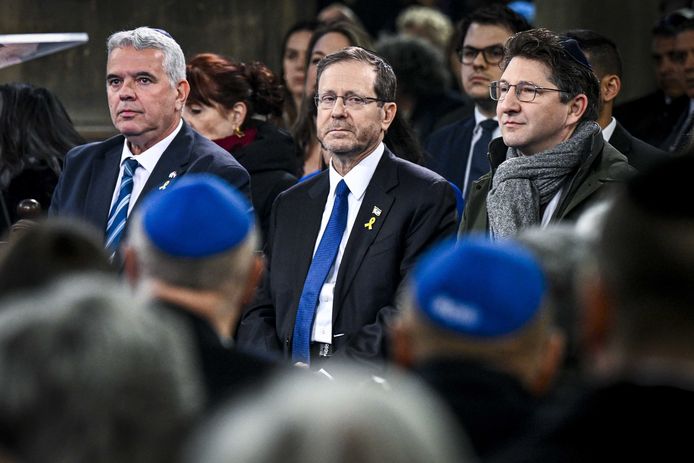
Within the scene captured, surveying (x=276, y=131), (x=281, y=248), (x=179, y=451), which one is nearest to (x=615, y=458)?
(x=179, y=451)

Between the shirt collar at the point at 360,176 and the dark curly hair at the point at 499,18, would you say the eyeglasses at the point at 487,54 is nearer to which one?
the dark curly hair at the point at 499,18

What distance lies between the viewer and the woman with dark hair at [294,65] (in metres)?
9.02

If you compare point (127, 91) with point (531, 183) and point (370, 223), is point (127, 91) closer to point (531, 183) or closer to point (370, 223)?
point (370, 223)

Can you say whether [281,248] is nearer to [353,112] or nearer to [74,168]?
[353,112]

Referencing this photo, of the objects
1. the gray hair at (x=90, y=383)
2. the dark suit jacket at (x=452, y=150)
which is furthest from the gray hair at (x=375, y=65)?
the gray hair at (x=90, y=383)

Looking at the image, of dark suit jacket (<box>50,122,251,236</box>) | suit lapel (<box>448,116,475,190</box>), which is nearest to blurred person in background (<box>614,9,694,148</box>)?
suit lapel (<box>448,116,475,190</box>)

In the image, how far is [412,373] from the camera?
2.80m

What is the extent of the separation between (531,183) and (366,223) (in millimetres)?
720

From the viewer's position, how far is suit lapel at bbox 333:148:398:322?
5.89 metres

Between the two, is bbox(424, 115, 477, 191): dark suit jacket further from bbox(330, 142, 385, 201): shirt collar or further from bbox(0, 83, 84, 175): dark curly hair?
bbox(0, 83, 84, 175): dark curly hair

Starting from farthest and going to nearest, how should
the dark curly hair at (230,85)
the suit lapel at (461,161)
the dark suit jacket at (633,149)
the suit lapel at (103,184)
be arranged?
the suit lapel at (461,161) < the dark curly hair at (230,85) < the dark suit jacket at (633,149) < the suit lapel at (103,184)

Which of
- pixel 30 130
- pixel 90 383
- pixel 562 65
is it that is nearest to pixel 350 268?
pixel 562 65

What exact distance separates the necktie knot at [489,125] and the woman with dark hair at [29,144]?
2246 mm

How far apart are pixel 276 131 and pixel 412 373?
15.8 feet
